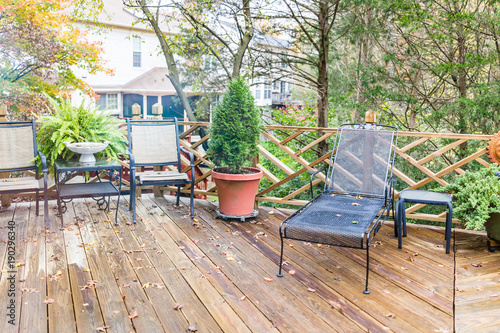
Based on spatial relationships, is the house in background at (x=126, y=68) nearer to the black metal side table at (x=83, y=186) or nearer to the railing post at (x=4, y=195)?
the railing post at (x=4, y=195)

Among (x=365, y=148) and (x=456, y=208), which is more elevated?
(x=365, y=148)

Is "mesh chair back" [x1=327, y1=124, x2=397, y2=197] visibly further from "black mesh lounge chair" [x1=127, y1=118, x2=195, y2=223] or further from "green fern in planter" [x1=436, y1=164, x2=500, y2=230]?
"black mesh lounge chair" [x1=127, y1=118, x2=195, y2=223]

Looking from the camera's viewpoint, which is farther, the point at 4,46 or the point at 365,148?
the point at 4,46

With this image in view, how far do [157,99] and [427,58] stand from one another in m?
12.9

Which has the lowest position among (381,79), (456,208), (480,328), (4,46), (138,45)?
(480,328)

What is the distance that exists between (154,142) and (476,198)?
131 inches

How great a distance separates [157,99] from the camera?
17.8 m

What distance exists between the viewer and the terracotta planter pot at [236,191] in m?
4.25

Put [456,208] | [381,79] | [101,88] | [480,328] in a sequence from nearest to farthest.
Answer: [480,328]
[456,208]
[381,79]
[101,88]

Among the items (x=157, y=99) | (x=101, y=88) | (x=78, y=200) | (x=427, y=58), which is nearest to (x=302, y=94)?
(x=157, y=99)

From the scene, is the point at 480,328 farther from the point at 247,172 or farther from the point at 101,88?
the point at 101,88

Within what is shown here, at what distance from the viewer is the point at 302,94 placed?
16.3 meters

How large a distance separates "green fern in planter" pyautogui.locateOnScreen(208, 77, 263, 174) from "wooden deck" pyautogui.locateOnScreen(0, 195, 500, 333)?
0.69m

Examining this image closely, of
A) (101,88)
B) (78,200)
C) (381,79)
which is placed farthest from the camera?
(101,88)
